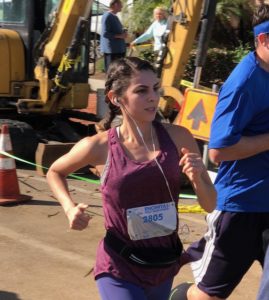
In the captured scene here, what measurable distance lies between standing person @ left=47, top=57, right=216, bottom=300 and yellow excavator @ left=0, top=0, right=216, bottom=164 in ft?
18.7

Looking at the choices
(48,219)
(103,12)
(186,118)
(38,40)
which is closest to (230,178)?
(48,219)

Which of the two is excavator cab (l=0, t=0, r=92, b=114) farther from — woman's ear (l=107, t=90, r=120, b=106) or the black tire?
woman's ear (l=107, t=90, r=120, b=106)

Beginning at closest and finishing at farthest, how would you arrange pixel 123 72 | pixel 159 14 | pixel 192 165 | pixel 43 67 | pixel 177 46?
1. pixel 192 165
2. pixel 123 72
3. pixel 177 46
4. pixel 43 67
5. pixel 159 14

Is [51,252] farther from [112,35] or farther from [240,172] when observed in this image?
[112,35]

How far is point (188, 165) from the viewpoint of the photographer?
2.64 metres

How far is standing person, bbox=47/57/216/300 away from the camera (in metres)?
2.75

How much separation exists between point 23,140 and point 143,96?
6.25m

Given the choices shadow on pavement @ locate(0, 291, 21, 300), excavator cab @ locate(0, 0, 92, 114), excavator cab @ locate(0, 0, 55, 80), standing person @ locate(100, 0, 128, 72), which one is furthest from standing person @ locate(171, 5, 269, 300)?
standing person @ locate(100, 0, 128, 72)

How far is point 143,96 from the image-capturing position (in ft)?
9.21

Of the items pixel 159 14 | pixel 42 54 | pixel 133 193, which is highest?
pixel 133 193

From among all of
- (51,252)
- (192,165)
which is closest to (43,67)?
(51,252)

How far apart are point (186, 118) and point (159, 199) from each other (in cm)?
435

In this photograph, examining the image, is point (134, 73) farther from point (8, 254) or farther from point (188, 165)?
point (8, 254)

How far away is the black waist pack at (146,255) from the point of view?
2.76 meters
